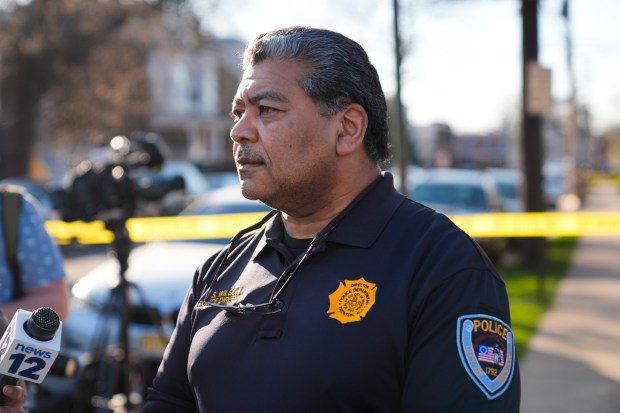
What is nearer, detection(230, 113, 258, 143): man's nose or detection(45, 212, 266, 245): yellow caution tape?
detection(230, 113, 258, 143): man's nose

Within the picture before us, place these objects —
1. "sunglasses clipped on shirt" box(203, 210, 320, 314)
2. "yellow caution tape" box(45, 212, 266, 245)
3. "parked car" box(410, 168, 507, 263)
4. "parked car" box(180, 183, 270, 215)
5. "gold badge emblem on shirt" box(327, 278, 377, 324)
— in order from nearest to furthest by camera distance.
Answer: "gold badge emblem on shirt" box(327, 278, 377, 324)
"sunglasses clipped on shirt" box(203, 210, 320, 314)
"yellow caution tape" box(45, 212, 266, 245)
"parked car" box(180, 183, 270, 215)
"parked car" box(410, 168, 507, 263)

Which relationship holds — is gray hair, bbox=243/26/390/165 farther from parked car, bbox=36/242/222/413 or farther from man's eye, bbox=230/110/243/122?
parked car, bbox=36/242/222/413

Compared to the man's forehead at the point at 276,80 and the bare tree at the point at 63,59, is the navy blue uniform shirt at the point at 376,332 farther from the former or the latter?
the bare tree at the point at 63,59

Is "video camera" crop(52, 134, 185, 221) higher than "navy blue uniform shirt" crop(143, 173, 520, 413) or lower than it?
lower

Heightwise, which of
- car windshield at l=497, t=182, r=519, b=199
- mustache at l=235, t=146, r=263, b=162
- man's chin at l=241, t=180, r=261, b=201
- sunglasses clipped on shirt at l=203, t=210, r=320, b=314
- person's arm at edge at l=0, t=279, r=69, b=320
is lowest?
car windshield at l=497, t=182, r=519, b=199

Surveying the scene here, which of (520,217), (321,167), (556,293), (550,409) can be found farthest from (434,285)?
(520,217)

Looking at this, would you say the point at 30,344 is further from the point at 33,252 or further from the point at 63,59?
the point at 63,59

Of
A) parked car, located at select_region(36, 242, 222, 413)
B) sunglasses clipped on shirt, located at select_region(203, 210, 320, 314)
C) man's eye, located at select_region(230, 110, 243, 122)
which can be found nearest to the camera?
sunglasses clipped on shirt, located at select_region(203, 210, 320, 314)

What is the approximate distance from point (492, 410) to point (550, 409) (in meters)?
4.26

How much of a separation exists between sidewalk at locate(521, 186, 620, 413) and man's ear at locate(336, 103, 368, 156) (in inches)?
162

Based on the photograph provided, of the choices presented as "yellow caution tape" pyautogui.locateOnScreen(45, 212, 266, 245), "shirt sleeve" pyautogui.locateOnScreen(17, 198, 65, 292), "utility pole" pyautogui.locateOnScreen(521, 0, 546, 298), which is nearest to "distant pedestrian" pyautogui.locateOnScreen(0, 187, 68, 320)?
"shirt sleeve" pyautogui.locateOnScreen(17, 198, 65, 292)

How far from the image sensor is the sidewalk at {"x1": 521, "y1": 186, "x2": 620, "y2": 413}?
6020 millimetres

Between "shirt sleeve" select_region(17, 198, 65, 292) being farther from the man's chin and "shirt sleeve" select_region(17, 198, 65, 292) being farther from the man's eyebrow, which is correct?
the man's eyebrow

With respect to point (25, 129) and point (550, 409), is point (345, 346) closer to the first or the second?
point (550, 409)
